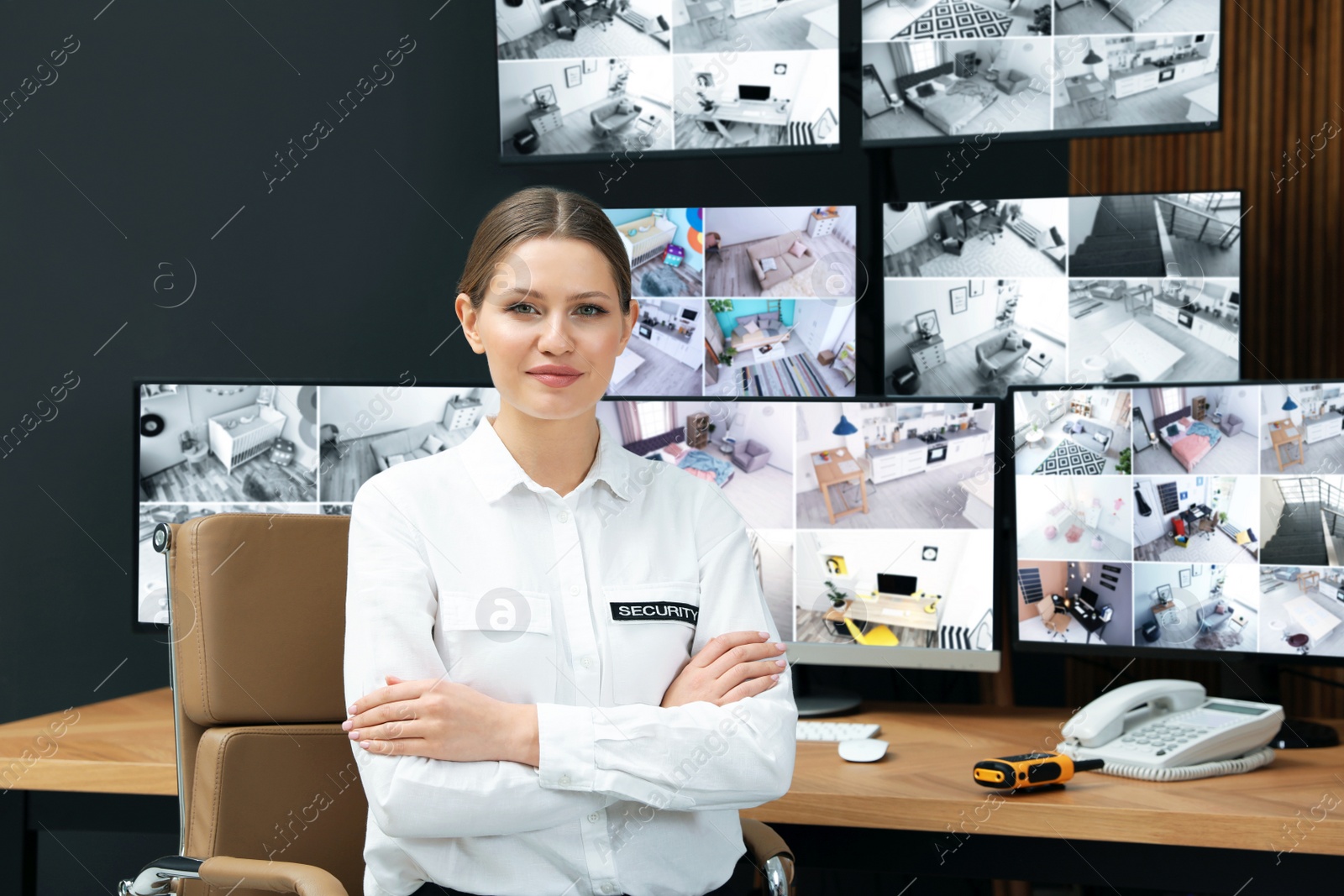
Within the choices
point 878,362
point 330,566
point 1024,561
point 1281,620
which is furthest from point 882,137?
point 330,566

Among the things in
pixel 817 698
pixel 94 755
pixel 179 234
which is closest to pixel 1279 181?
pixel 817 698

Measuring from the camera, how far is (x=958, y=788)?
1499 millimetres

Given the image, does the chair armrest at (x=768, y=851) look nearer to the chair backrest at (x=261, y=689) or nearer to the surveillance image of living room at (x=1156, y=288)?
the chair backrest at (x=261, y=689)

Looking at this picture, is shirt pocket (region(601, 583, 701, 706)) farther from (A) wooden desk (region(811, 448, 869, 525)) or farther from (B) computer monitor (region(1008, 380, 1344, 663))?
(B) computer monitor (region(1008, 380, 1344, 663))

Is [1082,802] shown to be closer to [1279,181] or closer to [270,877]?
[270,877]

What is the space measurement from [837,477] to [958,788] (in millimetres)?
609

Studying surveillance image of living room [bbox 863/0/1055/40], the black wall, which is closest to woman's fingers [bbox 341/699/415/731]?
the black wall

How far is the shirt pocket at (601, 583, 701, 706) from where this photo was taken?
1.27 m

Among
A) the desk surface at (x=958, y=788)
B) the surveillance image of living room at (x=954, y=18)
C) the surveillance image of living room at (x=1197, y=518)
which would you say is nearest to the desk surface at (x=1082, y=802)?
the desk surface at (x=958, y=788)

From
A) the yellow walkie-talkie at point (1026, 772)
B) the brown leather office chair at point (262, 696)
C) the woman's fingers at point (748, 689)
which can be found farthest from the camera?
the yellow walkie-talkie at point (1026, 772)

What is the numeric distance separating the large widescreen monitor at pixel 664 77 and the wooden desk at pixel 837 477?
66 centimetres

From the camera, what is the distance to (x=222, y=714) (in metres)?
1.35

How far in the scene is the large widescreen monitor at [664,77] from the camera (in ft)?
7.03

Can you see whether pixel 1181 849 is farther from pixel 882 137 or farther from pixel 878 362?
pixel 882 137
